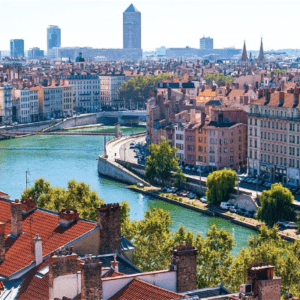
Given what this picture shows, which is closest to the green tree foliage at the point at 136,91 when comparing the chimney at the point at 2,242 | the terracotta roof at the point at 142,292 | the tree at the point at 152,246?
the tree at the point at 152,246

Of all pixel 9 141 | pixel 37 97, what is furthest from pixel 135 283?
pixel 37 97

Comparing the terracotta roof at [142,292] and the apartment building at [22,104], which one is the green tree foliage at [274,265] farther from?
the apartment building at [22,104]

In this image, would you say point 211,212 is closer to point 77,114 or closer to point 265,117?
point 265,117

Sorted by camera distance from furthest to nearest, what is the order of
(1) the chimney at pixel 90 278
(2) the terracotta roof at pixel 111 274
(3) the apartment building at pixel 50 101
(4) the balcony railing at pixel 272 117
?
(3) the apartment building at pixel 50 101, (4) the balcony railing at pixel 272 117, (2) the terracotta roof at pixel 111 274, (1) the chimney at pixel 90 278

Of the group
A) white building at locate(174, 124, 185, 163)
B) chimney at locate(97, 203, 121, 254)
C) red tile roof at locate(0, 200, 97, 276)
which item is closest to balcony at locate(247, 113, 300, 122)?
white building at locate(174, 124, 185, 163)

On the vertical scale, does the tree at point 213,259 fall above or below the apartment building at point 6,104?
above

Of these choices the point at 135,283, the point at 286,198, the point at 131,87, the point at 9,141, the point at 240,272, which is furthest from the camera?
the point at 131,87

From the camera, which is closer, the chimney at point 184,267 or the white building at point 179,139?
the chimney at point 184,267
